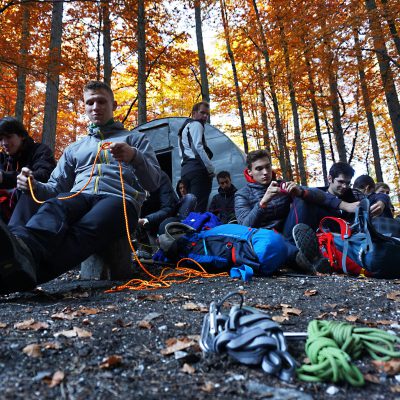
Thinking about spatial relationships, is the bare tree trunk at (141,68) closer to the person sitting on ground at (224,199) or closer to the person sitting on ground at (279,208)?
the person sitting on ground at (224,199)

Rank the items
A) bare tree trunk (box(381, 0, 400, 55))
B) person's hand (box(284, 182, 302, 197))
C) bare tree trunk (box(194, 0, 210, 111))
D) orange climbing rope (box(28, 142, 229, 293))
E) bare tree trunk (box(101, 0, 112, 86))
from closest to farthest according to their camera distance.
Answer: orange climbing rope (box(28, 142, 229, 293)) → person's hand (box(284, 182, 302, 197)) → bare tree trunk (box(381, 0, 400, 55)) → bare tree trunk (box(194, 0, 210, 111)) → bare tree trunk (box(101, 0, 112, 86))

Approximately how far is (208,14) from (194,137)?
1065 centimetres

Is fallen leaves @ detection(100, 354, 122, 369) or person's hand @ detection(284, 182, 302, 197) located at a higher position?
person's hand @ detection(284, 182, 302, 197)

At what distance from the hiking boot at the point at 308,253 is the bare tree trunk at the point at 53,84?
19.8ft

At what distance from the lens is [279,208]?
384 centimetres

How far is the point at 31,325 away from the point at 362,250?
2.79 metres

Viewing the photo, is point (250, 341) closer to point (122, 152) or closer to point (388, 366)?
point (388, 366)

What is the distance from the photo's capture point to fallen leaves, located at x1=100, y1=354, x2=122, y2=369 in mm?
1243

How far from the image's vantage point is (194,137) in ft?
18.2

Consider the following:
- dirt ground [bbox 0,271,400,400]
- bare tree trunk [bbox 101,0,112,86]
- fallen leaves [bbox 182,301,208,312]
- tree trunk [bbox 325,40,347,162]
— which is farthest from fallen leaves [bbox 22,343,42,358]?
tree trunk [bbox 325,40,347,162]

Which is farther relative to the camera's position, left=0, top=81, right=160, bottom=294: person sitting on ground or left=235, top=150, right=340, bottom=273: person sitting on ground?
left=235, top=150, right=340, bottom=273: person sitting on ground

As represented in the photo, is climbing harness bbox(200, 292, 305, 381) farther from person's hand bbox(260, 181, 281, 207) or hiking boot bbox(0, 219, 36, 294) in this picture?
person's hand bbox(260, 181, 281, 207)

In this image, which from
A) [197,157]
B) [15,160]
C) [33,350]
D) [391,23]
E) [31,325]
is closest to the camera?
[33,350]

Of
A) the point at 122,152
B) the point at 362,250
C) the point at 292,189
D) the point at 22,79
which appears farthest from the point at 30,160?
the point at 22,79
